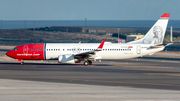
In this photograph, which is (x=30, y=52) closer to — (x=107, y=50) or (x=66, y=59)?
(x=66, y=59)

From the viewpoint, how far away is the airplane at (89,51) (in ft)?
153

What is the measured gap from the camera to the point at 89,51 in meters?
47.4

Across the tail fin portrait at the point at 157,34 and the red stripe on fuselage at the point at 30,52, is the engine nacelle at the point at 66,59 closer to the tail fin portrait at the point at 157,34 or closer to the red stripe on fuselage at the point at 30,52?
the red stripe on fuselage at the point at 30,52

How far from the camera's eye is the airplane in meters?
46.8

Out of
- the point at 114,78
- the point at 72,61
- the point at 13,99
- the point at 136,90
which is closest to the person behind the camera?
the point at 13,99

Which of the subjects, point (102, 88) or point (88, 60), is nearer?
point (102, 88)

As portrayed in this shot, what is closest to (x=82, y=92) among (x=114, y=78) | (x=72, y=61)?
(x=114, y=78)

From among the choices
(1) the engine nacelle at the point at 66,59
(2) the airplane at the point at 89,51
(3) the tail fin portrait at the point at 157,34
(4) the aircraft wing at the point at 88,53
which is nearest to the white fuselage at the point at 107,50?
(2) the airplane at the point at 89,51

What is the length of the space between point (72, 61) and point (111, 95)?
24571 millimetres

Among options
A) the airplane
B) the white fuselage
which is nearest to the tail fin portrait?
the airplane

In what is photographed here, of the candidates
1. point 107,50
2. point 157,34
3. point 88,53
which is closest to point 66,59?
point 88,53

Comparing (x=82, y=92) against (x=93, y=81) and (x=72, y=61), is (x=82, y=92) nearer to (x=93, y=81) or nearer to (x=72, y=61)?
(x=93, y=81)

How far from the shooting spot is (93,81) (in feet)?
97.8

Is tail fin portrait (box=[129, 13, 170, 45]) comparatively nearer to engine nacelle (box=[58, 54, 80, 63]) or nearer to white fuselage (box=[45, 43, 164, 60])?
white fuselage (box=[45, 43, 164, 60])
